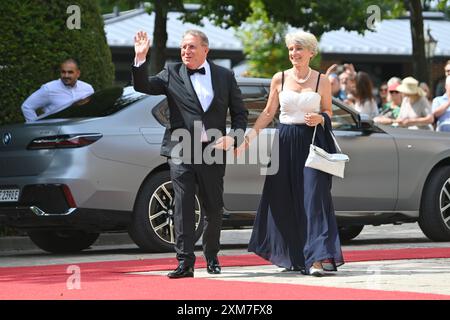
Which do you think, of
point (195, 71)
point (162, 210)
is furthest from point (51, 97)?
point (195, 71)

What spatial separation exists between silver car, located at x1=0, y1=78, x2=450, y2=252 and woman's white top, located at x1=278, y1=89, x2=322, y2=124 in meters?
2.40

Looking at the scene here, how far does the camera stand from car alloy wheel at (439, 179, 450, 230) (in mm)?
13914

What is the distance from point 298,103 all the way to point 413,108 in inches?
275

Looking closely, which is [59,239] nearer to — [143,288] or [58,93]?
[58,93]

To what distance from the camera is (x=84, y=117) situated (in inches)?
499

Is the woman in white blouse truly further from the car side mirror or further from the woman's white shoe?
the woman's white shoe

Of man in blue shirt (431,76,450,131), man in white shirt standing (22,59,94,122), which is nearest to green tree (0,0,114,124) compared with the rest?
man in white shirt standing (22,59,94,122)

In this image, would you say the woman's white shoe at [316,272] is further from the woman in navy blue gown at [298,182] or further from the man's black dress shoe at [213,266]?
the man's black dress shoe at [213,266]

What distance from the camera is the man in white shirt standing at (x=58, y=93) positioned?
14.3 m

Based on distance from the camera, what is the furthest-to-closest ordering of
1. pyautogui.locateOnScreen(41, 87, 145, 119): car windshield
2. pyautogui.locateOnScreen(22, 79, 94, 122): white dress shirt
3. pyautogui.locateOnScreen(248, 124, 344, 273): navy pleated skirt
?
pyautogui.locateOnScreen(22, 79, 94, 122): white dress shirt → pyautogui.locateOnScreen(41, 87, 145, 119): car windshield → pyautogui.locateOnScreen(248, 124, 344, 273): navy pleated skirt

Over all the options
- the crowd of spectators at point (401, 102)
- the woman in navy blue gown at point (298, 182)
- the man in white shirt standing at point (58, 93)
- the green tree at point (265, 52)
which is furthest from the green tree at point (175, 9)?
the green tree at point (265, 52)

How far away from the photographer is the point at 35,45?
1486 centimetres
